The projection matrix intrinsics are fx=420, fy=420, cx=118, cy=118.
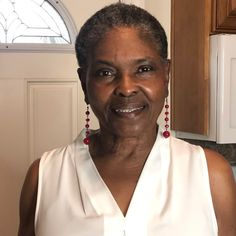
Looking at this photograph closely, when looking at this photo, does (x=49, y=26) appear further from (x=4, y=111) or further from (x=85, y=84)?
(x=85, y=84)

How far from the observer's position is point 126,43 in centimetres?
89

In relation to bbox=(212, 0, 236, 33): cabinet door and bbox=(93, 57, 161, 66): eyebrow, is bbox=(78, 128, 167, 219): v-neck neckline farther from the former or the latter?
bbox=(212, 0, 236, 33): cabinet door

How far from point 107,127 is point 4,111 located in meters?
0.83

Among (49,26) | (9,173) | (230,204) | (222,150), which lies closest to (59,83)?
(49,26)

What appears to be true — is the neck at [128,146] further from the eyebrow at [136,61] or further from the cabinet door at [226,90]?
the cabinet door at [226,90]

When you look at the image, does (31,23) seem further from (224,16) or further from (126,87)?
(126,87)

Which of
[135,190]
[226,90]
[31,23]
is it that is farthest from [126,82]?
[31,23]

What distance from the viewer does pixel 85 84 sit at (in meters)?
0.96

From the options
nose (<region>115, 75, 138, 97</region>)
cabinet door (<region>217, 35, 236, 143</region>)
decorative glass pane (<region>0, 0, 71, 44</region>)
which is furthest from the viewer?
decorative glass pane (<region>0, 0, 71, 44</region>)

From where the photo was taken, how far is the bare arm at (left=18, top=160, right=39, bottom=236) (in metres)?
1.01

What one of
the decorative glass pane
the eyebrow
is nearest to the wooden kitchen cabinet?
the decorative glass pane

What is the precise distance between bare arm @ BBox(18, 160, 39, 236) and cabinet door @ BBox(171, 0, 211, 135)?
29.5 inches

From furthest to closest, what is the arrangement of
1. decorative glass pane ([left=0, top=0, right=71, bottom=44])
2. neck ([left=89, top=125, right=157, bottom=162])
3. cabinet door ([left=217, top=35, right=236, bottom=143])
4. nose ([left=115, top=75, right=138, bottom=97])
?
decorative glass pane ([left=0, top=0, right=71, bottom=44]) → cabinet door ([left=217, top=35, right=236, bottom=143]) → neck ([left=89, top=125, right=157, bottom=162]) → nose ([left=115, top=75, right=138, bottom=97])

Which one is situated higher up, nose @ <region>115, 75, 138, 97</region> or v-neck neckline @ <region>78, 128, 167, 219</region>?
nose @ <region>115, 75, 138, 97</region>
